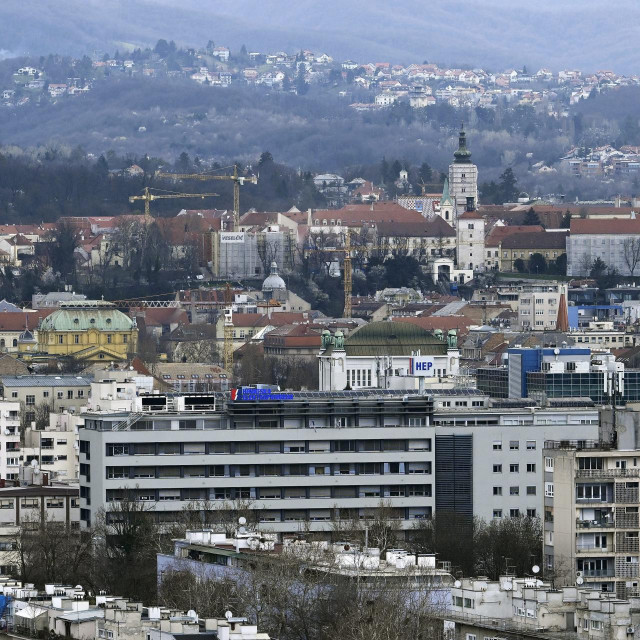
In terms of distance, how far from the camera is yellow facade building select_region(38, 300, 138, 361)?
13675 centimetres

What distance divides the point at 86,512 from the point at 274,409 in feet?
15.0

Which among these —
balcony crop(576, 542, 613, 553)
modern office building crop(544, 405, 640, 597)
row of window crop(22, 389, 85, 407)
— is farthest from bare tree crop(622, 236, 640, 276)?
balcony crop(576, 542, 613, 553)

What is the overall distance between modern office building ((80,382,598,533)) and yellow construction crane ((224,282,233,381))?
2132 inches

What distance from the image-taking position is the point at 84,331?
138 m

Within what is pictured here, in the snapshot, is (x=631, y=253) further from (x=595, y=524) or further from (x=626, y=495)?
(x=595, y=524)

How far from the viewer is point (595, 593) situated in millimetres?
41750

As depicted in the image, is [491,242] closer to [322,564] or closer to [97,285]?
[97,285]

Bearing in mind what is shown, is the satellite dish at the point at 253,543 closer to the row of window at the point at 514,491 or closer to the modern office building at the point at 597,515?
the modern office building at the point at 597,515

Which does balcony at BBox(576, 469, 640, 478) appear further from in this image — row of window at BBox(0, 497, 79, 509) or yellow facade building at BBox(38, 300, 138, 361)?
yellow facade building at BBox(38, 300, 138, 361)

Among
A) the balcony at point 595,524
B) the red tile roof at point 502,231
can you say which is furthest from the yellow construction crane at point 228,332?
the balcony at point 595,524

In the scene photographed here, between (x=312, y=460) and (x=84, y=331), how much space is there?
73216mm

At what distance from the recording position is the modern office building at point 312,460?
6500 cm

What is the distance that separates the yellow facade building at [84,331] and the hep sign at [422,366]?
3576cm

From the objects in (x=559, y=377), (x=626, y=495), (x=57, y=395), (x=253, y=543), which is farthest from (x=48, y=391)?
(x=626, y=495)
